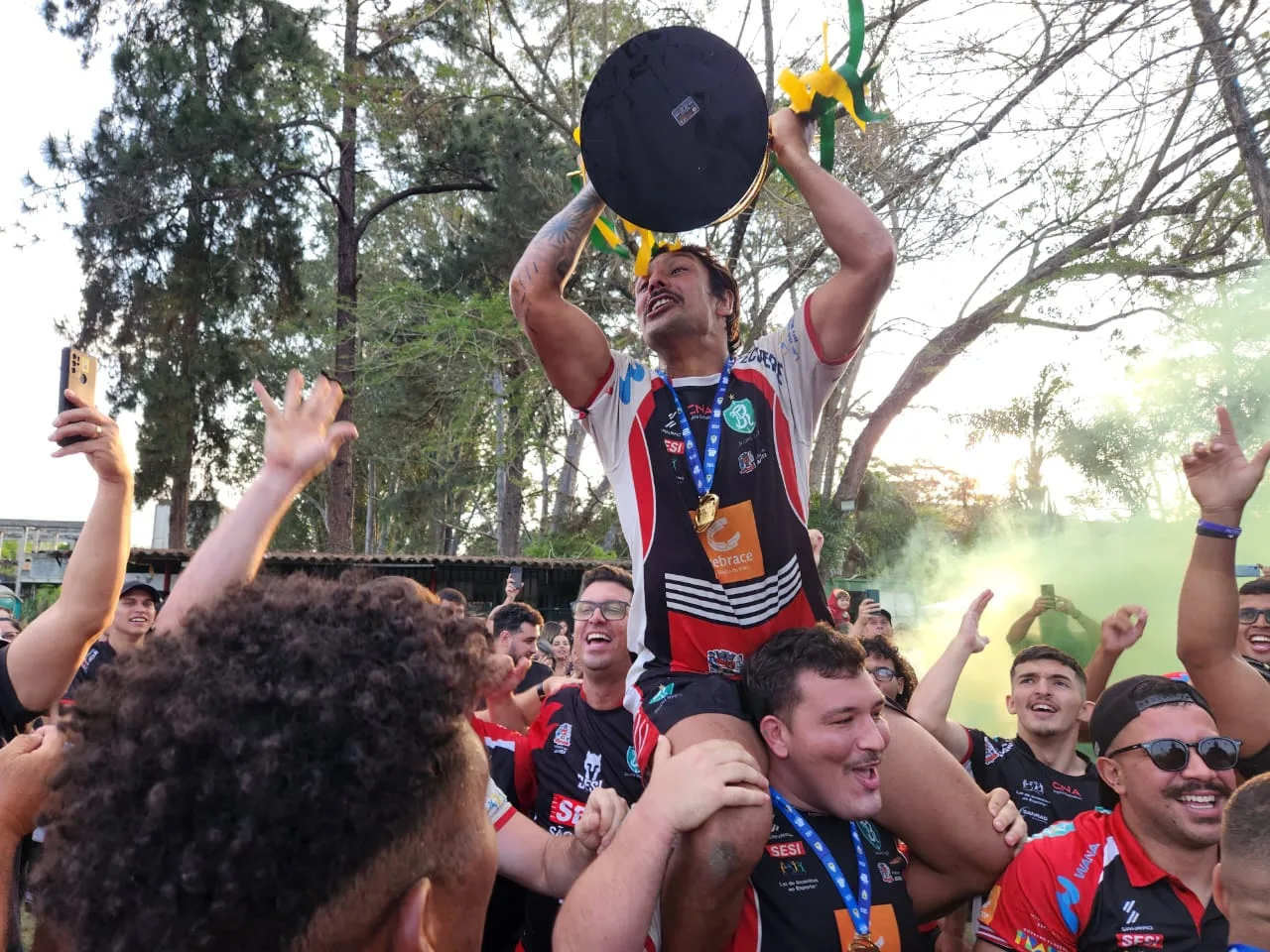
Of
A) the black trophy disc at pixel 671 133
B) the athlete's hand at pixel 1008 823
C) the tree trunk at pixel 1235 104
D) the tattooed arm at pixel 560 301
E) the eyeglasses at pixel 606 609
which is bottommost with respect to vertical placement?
the athlete's hand at pixel 1008 823

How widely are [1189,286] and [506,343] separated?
444 inches

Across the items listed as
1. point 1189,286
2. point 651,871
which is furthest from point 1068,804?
point 1189,286

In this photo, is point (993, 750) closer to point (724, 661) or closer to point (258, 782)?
point (724, 661)

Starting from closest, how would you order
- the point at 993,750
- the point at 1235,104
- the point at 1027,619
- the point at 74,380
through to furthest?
the point at 74,380 → the point at 993,750 → the point at 1027,619 → the point at 1235,104

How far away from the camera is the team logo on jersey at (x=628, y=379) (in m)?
3.10

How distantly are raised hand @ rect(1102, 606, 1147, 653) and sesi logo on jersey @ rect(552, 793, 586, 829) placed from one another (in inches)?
103

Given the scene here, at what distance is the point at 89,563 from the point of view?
236 centimetres

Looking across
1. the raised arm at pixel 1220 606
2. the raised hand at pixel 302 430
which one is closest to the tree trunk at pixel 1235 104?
the raised arm at pixel 1220 606

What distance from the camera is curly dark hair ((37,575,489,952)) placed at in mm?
1086

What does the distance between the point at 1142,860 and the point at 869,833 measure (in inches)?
33.5

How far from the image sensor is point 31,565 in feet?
80.3

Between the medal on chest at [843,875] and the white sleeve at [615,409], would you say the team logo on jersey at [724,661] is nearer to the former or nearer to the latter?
the medal on chest at [843,875]

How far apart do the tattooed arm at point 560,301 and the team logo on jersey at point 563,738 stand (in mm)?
1501

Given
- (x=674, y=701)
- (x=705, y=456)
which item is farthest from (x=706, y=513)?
(x=674, y=701)
